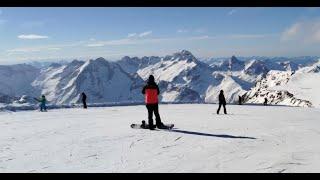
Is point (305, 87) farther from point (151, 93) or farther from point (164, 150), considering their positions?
point (164, 150)

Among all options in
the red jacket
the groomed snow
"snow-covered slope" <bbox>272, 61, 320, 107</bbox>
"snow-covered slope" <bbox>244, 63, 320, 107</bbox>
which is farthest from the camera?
"snow-covered slope" <bbox>272, 61, 320, 107</bbox>

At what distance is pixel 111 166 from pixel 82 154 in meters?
1.74

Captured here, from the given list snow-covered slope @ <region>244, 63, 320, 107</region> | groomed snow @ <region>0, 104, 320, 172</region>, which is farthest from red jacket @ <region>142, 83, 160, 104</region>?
snow-covered slope @ <region>244, 63, 320, 107</region>

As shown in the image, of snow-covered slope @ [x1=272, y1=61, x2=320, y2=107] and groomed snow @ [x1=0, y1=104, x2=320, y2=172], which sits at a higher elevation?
snow-covered slope @ [x1=272, y1=61, x2=320, y2=107]

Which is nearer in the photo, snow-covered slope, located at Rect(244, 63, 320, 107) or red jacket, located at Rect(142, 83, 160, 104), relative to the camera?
red jacket, located at Rect(142, 83, 160, 104)

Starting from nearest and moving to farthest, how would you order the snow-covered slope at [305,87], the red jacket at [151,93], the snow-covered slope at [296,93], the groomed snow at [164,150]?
the groomed snow at [164,150] → the red jacket at [151,93] → the snow-covered slope at [296,93] → the snow-covered slope at [305,87]

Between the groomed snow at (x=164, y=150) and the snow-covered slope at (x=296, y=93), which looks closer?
the groomed snow at (x=164, y=150)

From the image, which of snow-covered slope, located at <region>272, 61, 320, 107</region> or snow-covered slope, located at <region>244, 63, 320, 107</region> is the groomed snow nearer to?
snow-covered slope, located at <region>244, 63, 320, 107</region>

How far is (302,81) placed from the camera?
12106 cm

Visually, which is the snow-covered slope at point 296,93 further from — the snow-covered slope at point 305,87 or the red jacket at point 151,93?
the red jacket at point 151,93

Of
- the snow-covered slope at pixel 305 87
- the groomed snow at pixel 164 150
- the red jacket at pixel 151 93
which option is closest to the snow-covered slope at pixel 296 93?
the snow-covered slope at pixel 305 87

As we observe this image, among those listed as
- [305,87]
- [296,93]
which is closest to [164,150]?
[296,93]
